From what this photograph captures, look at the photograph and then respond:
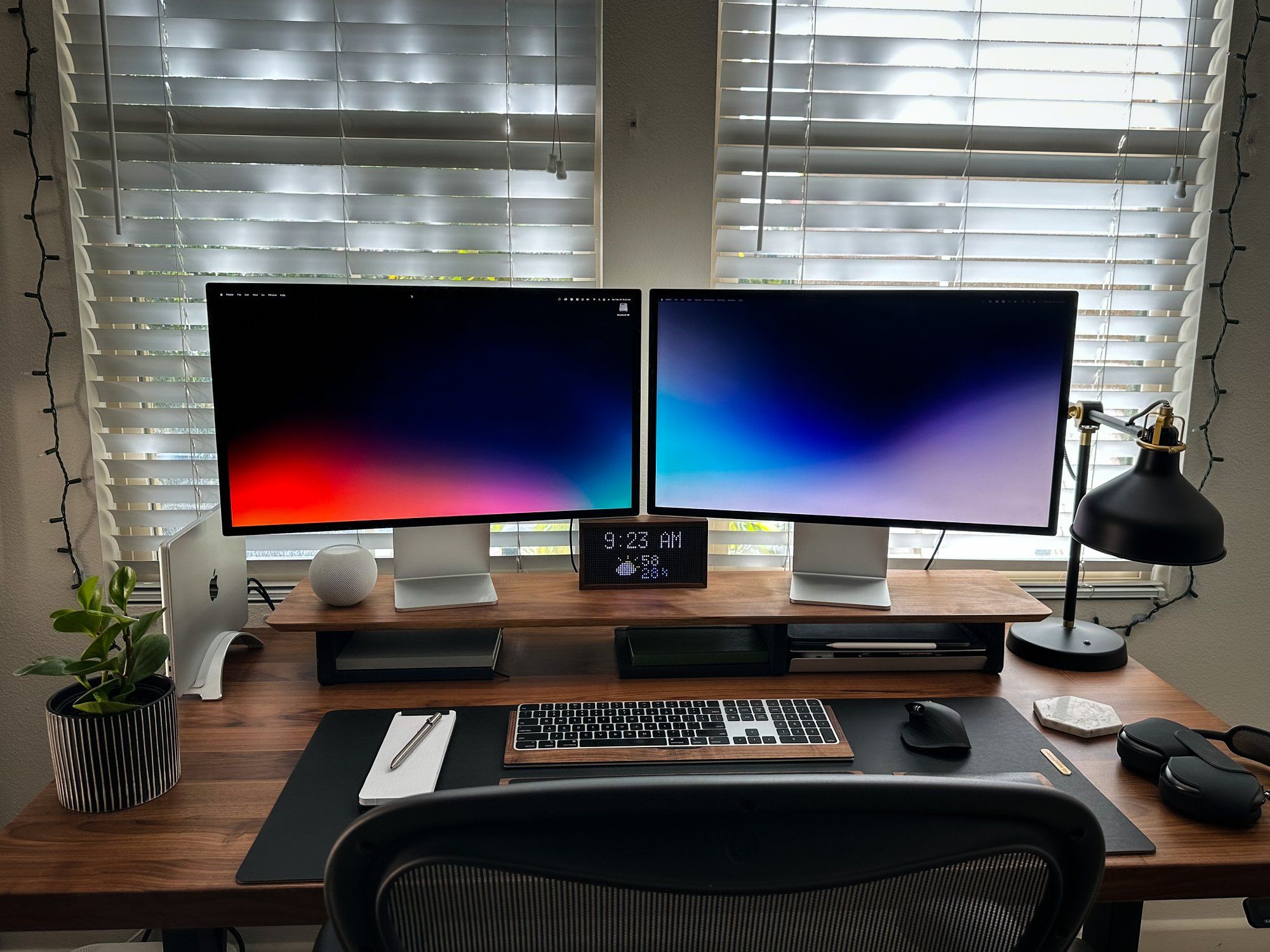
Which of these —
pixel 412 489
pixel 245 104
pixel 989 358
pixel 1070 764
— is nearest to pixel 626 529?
pixel 412 489

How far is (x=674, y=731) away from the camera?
1191 millimetres

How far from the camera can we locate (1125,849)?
0.97 meters

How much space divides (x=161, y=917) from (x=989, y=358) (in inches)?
50.5

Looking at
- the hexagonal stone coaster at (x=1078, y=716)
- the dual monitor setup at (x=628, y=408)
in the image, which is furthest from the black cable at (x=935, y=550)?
the hexagonal stone coaster at (x=1078, y=716)

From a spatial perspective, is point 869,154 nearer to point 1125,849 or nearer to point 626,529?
point 626,529

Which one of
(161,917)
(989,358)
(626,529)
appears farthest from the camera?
(626,529)

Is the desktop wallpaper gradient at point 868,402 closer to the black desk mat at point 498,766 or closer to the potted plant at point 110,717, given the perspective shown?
the black desk mat at point 498,766

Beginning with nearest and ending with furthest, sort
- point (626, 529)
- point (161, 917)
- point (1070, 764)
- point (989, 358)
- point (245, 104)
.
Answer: point (161, 917) < point (1070, 764) < point (989, 358) < point (626, 529) < point (245, 104)

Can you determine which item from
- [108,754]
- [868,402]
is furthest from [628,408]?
[108,754]

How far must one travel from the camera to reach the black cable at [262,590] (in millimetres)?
1688

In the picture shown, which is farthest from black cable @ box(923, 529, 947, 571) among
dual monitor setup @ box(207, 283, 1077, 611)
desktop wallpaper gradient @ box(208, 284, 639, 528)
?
desktop wallpaper gradient @ box(208, 284, 639, 528)

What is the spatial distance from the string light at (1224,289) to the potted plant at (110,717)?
170 centimetres

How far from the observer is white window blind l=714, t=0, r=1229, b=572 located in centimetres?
167

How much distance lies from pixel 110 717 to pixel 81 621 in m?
0.12
